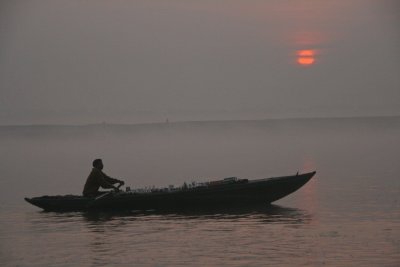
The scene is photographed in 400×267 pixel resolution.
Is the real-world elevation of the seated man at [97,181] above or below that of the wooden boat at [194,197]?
above

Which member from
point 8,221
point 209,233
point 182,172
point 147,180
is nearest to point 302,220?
point 209,233

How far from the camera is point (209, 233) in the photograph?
22406mm

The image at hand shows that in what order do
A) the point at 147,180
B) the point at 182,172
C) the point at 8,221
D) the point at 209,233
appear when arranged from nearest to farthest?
1. the point at 209,233
2. the point at 8,221
3. the point at 147,180
4. the point at 182,172

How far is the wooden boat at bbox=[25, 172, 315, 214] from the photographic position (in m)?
25.7

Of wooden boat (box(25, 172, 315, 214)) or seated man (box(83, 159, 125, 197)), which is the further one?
seated man (box(83, 159, 125, 197))

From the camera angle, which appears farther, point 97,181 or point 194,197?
point 97,181

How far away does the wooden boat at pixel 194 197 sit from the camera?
2572 cm

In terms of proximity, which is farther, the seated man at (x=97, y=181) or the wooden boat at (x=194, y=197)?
the seated man at (x=97, y=181)

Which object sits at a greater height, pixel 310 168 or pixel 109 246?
pixel 310 168

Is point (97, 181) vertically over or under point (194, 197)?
over

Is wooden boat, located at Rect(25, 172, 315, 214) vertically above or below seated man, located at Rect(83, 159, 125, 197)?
below

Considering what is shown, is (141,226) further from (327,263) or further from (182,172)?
(182,172)

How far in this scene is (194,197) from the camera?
2578cm

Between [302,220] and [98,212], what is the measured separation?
6.44 metres
